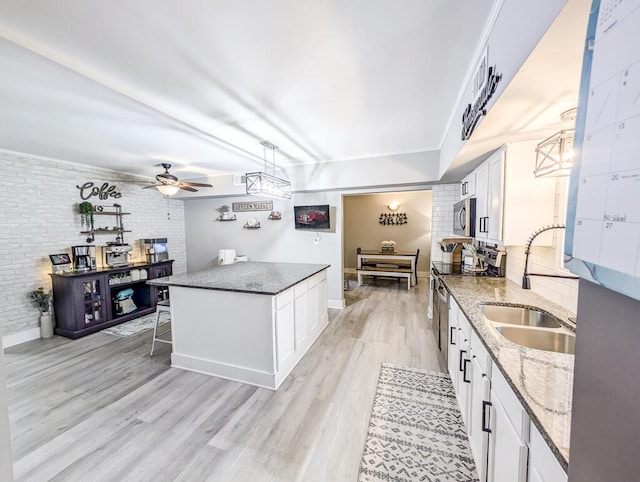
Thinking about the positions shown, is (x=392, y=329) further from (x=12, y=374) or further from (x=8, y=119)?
(x=8, y=119)

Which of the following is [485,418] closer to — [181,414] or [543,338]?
[543,338]

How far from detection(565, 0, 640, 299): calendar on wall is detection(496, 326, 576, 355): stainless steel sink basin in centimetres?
144

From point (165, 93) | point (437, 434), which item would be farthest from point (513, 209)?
point (165, 93)

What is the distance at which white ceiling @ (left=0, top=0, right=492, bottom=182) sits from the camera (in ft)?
4.42

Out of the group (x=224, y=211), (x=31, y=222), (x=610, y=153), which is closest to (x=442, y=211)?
(x=610, y=153)

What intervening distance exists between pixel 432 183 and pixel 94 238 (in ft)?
18.1

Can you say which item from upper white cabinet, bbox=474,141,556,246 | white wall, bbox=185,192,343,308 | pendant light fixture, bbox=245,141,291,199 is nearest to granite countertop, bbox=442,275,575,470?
upper white cabinet, bbox=474,141,556,246

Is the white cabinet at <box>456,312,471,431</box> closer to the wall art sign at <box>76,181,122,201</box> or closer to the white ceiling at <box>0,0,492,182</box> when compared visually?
the white ceiling at <box>0,0,492,182</box>

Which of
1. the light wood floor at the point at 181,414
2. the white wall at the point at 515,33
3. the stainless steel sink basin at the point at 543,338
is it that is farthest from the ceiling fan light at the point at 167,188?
the stainless steel sink basin at the point at 543,338

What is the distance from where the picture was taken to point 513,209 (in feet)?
6.51

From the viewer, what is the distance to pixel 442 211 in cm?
409

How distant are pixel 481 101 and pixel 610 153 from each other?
1.40m

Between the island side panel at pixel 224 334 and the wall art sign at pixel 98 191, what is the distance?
285 centimetres

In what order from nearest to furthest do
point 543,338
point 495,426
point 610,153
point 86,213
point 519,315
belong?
point 610,153 < point 495,426 < point 543,338 < point 519,315 < point 86,213
